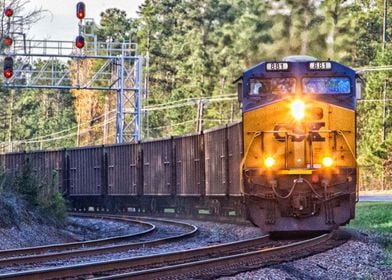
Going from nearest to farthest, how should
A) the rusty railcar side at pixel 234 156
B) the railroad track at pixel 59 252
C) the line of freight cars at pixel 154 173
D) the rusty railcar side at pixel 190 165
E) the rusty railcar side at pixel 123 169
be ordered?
the railroad track at pixel 59 252
the rusty railcar side at pixel 234 156
the line of freight cars at pixel 154 173
the rusty railcar side at pixel 190 165
the rusty railcar side at pixel 123 169

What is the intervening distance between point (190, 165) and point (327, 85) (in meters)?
11.8

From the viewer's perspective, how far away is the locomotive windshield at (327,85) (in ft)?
59.3

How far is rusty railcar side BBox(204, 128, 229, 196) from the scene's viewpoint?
961 inches

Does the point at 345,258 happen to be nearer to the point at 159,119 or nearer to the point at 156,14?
the point at 159,119

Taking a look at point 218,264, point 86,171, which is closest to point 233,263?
point 218,264

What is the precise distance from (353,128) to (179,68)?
215 feet

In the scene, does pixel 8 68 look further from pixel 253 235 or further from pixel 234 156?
pixel 253 235

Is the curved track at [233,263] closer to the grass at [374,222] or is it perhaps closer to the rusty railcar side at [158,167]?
the grass at [374,222]

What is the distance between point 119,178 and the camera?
35719mm

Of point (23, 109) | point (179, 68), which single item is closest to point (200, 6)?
point (179, 68)

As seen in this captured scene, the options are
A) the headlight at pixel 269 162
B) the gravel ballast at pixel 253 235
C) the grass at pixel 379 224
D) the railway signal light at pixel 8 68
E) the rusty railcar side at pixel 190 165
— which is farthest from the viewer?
the rusty railcar side at pixel 190 165

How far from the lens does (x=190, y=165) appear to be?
29.4 metres

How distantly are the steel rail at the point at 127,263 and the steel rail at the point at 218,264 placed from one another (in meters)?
0.96

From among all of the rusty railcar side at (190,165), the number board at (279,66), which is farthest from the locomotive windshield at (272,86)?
the rusty railcar side at (190,165)
